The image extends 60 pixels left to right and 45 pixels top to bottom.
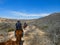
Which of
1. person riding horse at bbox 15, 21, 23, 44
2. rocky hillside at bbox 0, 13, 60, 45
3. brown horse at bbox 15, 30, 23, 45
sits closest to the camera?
person riding horse at bbox 15, 21, 23, 44

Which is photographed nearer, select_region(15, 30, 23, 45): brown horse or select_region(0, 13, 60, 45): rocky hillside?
select_region(15, 30, 23, 45): brown horse

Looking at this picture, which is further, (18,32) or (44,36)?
(44,36)

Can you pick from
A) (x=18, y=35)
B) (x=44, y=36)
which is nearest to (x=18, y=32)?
(x=18, y=35)

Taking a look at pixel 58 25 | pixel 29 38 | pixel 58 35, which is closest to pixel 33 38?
pixel 29 38

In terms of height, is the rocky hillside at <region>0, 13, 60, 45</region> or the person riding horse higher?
the person riding horse

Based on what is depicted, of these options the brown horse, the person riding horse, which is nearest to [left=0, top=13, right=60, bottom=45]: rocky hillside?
the brown horse

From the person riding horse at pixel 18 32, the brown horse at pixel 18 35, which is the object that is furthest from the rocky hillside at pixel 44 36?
the person riding horse at pixel 18 32

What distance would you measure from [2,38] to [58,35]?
499 inches

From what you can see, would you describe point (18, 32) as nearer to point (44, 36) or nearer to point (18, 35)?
point (18, 35)

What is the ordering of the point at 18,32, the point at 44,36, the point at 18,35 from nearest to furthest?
the point at 18,32 < the point at 18,35 < the point at 44,36

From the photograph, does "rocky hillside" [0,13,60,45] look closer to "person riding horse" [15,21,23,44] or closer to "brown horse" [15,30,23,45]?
"brown horse" [15,30,23,45]

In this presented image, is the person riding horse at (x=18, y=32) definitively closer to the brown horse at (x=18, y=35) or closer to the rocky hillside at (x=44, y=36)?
the brown horse at (x=18, y=35)

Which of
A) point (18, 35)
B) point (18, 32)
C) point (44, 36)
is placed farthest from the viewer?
point (44, 36)

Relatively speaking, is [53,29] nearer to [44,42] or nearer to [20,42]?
[44,42]
